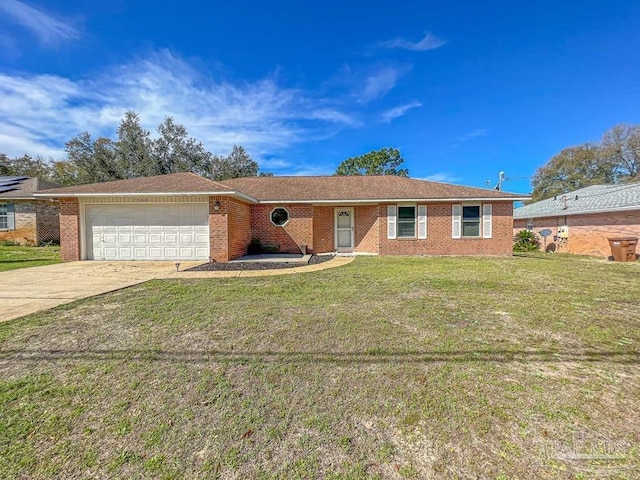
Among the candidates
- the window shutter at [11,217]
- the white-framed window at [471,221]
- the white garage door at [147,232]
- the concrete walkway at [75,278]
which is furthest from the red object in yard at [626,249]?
the window shutter at [11,217]

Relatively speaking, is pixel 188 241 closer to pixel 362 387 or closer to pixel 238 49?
pixel 238 49

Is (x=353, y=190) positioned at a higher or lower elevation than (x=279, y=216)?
higher

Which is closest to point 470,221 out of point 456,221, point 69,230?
point 456,221

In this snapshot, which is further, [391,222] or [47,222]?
[47,222]

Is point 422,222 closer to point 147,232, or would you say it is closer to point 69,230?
point 147,232

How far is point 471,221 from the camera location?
43.6ft

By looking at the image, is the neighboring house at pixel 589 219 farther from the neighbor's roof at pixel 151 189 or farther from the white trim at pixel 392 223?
the neighbor's roof at pixel 151 189

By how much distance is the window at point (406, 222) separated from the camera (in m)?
13.4

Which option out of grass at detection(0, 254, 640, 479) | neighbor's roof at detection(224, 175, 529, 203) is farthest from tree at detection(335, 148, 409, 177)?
grass at detection(0, 254, 640, 479)

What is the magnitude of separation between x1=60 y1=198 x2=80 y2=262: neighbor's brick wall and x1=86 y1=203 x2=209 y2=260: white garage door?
36 cm

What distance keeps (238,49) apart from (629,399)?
48.7 feet

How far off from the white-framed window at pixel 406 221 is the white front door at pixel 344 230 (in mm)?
1893

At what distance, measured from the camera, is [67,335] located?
12.3 feet

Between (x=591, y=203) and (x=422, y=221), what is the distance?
34.1 ft
